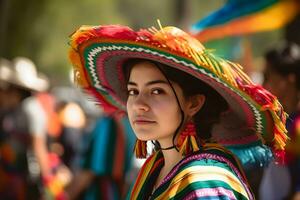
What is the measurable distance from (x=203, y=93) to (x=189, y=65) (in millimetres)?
285

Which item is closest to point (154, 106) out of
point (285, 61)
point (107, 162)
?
point (285, 61)

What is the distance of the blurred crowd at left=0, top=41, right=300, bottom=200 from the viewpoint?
4270mm

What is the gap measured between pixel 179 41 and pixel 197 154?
43 centimetres

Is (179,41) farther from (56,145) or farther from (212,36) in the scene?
(56,145)

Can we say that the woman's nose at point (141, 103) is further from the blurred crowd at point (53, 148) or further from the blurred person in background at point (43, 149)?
the blurred person in background at point (43, 149)

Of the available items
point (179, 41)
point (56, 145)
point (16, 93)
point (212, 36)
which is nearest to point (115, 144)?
point (212, 36)

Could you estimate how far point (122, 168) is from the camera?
16.4 feet

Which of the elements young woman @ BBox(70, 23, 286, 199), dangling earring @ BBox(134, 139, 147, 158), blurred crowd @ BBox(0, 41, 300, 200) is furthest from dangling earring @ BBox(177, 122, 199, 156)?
blurred crowd @ BBox(0, 41, 300, 200)

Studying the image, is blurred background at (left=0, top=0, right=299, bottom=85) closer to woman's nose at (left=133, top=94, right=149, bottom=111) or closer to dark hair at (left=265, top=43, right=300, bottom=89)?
dark hair at (left=265, top=43, right=300, bottom=89)

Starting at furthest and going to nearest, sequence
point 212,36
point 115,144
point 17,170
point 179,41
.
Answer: point 17,170, point 212,36, point 115,144, point 179,41

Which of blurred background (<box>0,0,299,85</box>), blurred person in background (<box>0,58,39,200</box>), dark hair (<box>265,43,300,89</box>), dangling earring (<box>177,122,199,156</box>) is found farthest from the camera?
blurred background (<box>0,0,299,85</box>)

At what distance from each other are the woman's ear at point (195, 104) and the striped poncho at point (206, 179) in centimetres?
18

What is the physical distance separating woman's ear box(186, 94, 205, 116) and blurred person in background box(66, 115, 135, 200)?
168 centimetres

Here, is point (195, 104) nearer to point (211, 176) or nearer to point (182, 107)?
point (182, 107)
